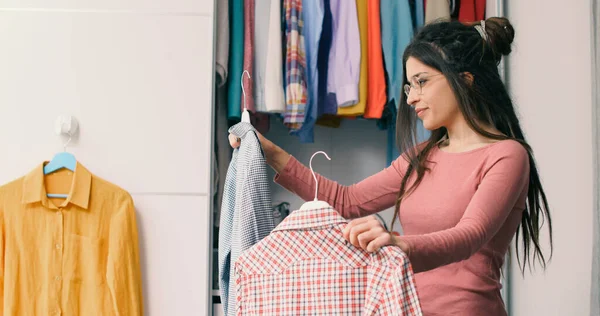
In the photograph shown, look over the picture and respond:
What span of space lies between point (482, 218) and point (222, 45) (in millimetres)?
1371

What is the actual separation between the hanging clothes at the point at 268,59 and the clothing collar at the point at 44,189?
631mm

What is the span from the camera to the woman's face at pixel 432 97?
4.42ft

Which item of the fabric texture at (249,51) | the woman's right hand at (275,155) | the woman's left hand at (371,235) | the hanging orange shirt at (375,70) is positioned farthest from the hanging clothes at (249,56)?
the woman's left hand at (371,235)

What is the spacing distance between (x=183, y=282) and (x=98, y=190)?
15.6 inches

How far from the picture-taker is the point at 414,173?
1.46 metres

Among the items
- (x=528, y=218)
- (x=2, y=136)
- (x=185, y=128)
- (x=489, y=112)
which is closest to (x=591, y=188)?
(x=528, y=218)

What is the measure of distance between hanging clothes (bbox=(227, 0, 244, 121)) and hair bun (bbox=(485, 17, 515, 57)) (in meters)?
1.07

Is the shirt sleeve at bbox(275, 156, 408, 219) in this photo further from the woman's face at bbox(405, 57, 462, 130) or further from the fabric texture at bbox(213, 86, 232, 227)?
the fabric texture at bbox(213, 86, 232, 227)

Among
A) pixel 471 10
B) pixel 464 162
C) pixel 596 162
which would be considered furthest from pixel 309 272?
pixel 471 10

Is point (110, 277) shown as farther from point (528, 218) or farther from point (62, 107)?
point (528, 218)

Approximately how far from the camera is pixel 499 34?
1395mm

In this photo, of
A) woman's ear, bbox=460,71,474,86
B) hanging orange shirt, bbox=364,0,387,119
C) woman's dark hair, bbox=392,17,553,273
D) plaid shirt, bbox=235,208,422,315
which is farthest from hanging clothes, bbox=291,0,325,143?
plaid shirt, bbox=235,208,422,315

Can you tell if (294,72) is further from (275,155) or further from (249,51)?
(275,155)

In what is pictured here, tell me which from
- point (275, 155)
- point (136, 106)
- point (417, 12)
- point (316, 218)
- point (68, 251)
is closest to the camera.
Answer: point (316, 218)
